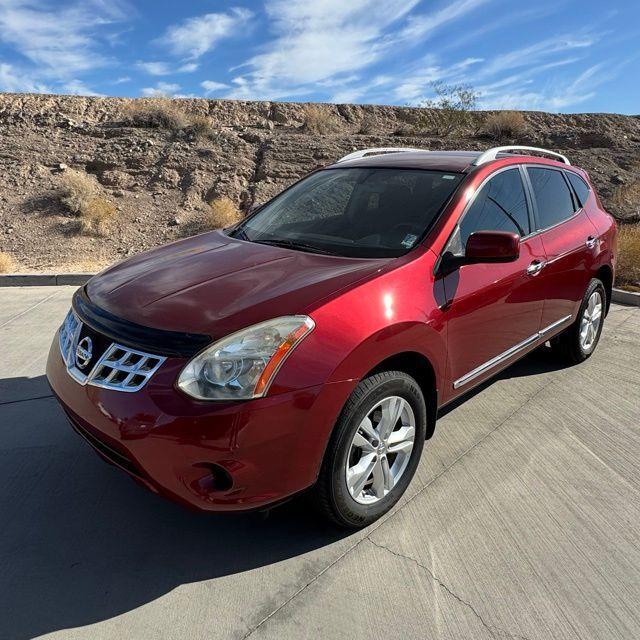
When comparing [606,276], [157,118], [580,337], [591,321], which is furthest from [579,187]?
[157,118]

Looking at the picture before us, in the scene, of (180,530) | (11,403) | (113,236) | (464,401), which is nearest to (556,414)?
(464,401)

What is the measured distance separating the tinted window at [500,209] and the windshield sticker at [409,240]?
0.29 meters

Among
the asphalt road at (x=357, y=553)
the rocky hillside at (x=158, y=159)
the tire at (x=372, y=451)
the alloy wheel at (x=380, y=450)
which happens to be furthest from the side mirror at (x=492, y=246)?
the rocky hillside at (x=158, y=159)

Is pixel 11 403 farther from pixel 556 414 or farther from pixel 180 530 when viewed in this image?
pixel 556 414

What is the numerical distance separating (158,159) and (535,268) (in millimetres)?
12283

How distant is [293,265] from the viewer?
2758 millimetres

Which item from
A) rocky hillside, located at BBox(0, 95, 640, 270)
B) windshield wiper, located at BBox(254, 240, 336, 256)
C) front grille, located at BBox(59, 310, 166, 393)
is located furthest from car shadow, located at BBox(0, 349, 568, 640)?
rocky hillside, located at BBox(0, 95, 640, 270)

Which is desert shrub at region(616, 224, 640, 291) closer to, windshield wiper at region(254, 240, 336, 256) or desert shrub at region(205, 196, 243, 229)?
windshield wiper at region(254, 240, 336, 256)

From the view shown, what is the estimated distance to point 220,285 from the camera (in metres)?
2.56

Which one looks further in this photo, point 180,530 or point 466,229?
point 466,229

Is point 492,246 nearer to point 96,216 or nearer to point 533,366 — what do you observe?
point 533,366

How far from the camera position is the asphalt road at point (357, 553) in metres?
2.11

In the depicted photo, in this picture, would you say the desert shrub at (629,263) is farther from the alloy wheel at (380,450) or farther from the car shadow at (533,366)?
the alloy wheel at (380,450)

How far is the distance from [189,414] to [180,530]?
899 mm
